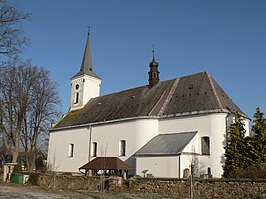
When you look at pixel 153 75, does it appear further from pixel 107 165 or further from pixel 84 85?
pixel 107 165

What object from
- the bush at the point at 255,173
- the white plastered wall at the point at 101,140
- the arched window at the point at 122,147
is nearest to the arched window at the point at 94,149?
the white plastered wall at the point at 101,140

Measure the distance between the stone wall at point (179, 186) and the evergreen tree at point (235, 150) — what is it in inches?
262

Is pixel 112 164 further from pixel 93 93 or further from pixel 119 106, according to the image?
pixel 93 93

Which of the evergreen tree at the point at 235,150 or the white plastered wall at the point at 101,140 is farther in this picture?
the white plastered wall at the point at 101,140

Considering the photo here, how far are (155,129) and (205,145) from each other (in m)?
5.15

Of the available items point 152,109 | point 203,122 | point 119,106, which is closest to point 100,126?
point 119,106

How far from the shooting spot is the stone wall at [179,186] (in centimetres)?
1453

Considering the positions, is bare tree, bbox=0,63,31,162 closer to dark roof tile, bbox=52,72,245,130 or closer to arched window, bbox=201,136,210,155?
dark roof tile, bbox=52,72,245,130

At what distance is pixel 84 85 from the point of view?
1618 inches

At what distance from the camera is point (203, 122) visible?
25.1 meters

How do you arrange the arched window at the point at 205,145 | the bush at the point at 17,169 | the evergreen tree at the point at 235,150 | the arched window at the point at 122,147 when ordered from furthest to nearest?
the arched window at the point at 122,147
the bush at the point at 17,169
the arched window at the point at 205,145
the evergreen tree at the point at 235,150

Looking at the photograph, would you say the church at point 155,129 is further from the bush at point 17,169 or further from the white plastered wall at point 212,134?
the bush at point 17,169

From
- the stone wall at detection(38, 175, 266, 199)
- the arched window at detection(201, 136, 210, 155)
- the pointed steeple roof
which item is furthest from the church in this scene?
the pointed steeple roof

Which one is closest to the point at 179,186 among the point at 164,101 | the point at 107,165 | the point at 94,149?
the point at 107,165
